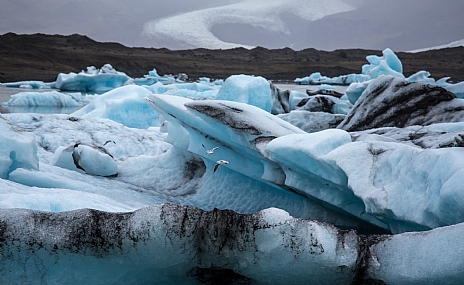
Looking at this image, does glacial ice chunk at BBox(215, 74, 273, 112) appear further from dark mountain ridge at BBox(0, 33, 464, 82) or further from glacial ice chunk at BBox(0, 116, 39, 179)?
dark mountain ridge at BBox(0, 33, 464, 82)

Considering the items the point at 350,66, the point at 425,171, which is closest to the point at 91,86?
the point at 425,171

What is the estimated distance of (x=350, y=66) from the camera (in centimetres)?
4831

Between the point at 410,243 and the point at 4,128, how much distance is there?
8.98 ft

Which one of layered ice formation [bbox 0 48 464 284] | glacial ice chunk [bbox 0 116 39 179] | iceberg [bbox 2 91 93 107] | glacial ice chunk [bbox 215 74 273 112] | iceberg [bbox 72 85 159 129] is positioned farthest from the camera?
iceberg [bbox 2 91 93 107]

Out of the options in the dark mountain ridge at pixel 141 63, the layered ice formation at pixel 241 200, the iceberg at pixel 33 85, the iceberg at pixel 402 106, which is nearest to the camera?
the layered ice formation at pixel 241 200

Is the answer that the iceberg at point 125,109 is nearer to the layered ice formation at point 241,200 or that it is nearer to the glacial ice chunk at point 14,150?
the layered ice formation at point 241,200

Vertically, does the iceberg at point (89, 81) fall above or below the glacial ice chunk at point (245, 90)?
below

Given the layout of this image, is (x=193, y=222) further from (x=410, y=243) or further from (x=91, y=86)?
(x=91, y=86)

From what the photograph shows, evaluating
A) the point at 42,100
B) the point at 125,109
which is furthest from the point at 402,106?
the point at 42,100

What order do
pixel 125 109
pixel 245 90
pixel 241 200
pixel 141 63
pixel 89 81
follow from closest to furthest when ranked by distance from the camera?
pixel 241 200 < pixel 125 109 < pixel 245 90 < pixel 89 81 < pixel 141 63

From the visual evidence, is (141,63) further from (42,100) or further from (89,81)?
(42,100)

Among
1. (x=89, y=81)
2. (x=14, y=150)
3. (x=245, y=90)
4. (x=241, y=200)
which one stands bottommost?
(x=241, y=200)

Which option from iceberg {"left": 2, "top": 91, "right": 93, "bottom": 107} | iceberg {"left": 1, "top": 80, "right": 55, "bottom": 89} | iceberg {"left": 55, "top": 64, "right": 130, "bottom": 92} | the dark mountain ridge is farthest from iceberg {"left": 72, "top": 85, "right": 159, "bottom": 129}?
the dark mountain ridge

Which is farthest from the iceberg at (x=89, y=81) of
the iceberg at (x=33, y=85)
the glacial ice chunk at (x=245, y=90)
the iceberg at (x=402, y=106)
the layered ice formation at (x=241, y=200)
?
the iceberg at (x=402, y=106)
